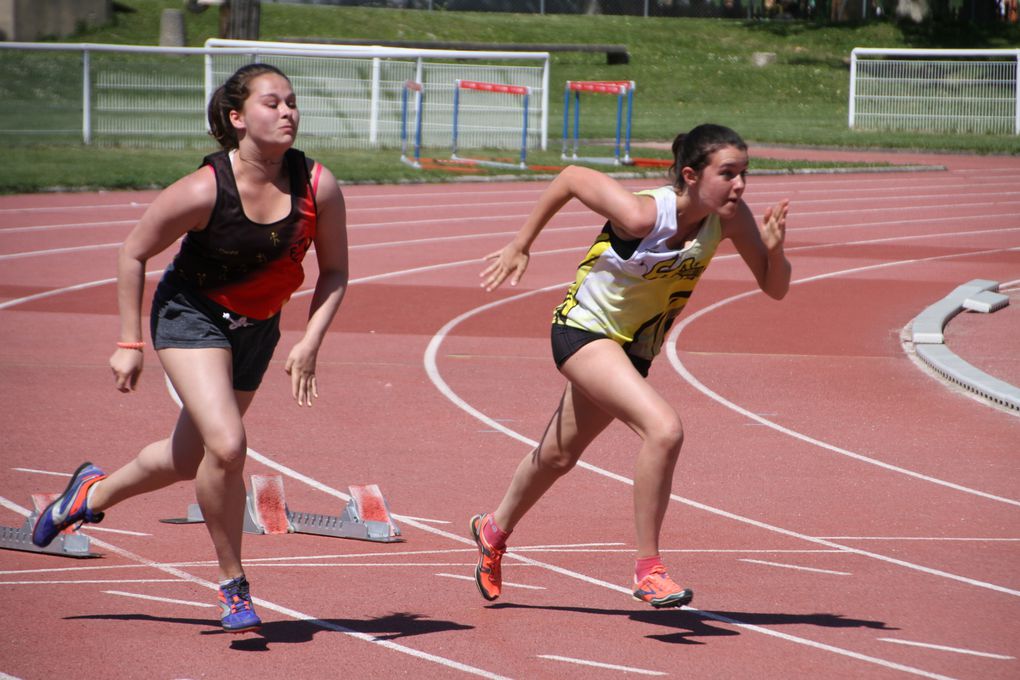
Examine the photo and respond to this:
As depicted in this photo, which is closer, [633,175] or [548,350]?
[548,350]

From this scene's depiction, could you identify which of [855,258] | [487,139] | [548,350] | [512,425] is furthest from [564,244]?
[487,139]

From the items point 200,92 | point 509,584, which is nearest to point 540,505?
point 509,584

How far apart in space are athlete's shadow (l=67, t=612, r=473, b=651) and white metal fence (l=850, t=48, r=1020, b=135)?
29156 millimetres

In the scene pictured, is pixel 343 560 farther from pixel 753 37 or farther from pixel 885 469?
pixel 753 37

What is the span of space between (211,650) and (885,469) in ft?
13.5

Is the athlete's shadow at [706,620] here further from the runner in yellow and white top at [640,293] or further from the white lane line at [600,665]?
the white lane line at [600,665]

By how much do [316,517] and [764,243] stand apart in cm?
233

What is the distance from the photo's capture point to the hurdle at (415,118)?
2409 cm

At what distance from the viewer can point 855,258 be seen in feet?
54.3

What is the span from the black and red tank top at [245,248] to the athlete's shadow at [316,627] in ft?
3.44

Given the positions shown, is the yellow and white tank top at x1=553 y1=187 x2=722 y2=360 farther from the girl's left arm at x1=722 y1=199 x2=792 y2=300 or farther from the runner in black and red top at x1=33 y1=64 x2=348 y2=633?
the runner in black and red top at x1=33 y1=64 x2=348 y2=633

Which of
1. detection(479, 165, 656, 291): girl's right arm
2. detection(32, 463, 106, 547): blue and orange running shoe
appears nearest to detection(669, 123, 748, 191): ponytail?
detection(479, 165, 656, 291): girl's right arm

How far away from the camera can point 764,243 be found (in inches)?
201

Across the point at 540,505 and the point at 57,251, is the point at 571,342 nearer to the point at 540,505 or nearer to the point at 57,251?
the point at 540,505
